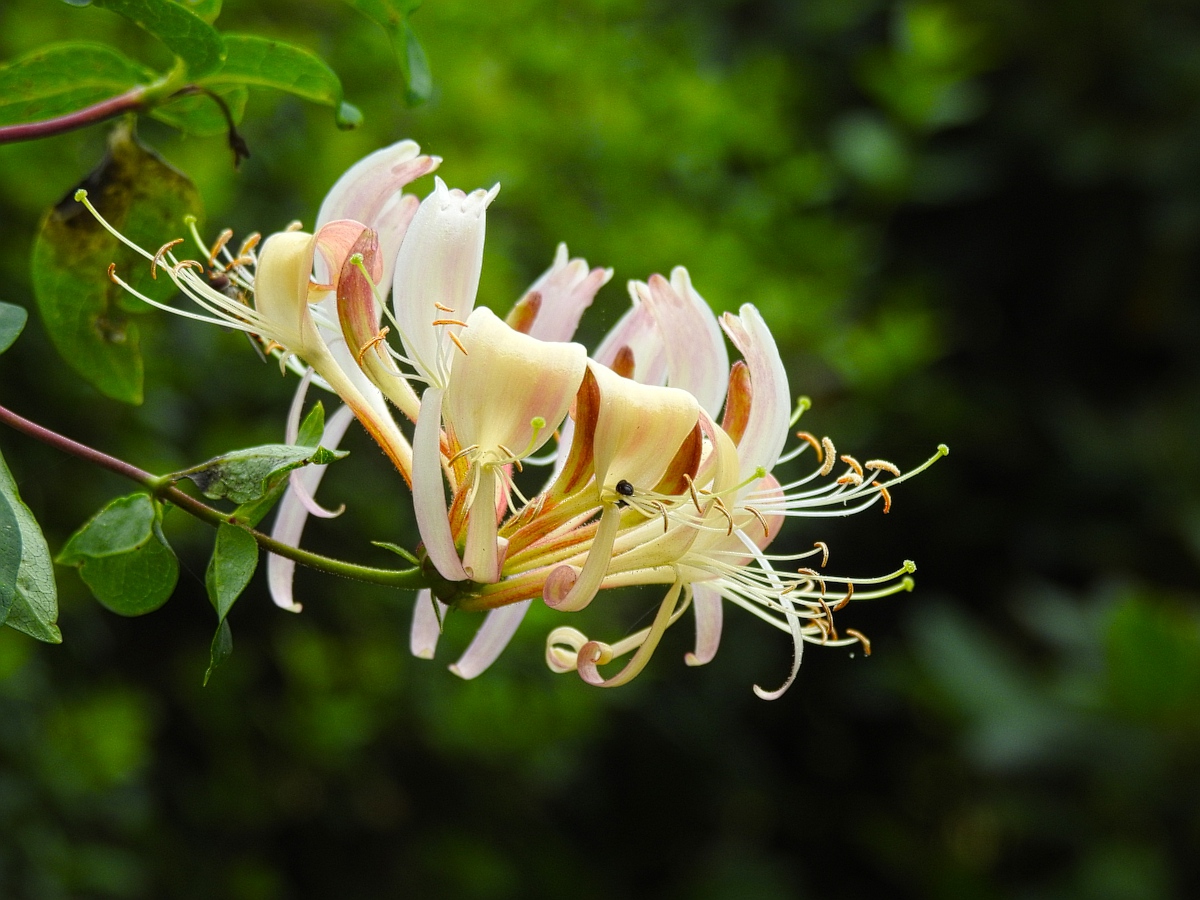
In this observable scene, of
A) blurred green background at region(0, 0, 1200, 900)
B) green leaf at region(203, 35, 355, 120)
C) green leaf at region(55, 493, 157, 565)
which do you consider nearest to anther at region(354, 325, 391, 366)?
green leaf at region(55, 493, 157, 565)

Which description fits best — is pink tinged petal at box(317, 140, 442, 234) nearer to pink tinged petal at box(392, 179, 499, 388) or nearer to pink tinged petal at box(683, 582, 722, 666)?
pink tinged petal at box(392, 179, 499, 388)

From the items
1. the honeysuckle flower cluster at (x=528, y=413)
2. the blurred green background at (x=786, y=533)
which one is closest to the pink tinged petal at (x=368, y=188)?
the honeysuckle flower cluster at (x=528, y=413)

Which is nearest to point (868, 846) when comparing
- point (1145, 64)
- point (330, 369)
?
point (1145, 64)

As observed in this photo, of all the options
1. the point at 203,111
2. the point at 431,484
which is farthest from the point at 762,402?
the point at 203,111

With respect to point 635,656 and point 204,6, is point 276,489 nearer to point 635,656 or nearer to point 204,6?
point 635,656

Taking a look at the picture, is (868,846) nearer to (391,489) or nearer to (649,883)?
(649,883)

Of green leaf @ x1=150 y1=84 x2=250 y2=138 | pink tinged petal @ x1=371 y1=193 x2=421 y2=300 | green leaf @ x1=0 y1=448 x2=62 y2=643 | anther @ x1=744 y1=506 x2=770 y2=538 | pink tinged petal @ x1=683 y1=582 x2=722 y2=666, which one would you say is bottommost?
green leaf @ x1=0 y1=448 x2=62 y2=643
